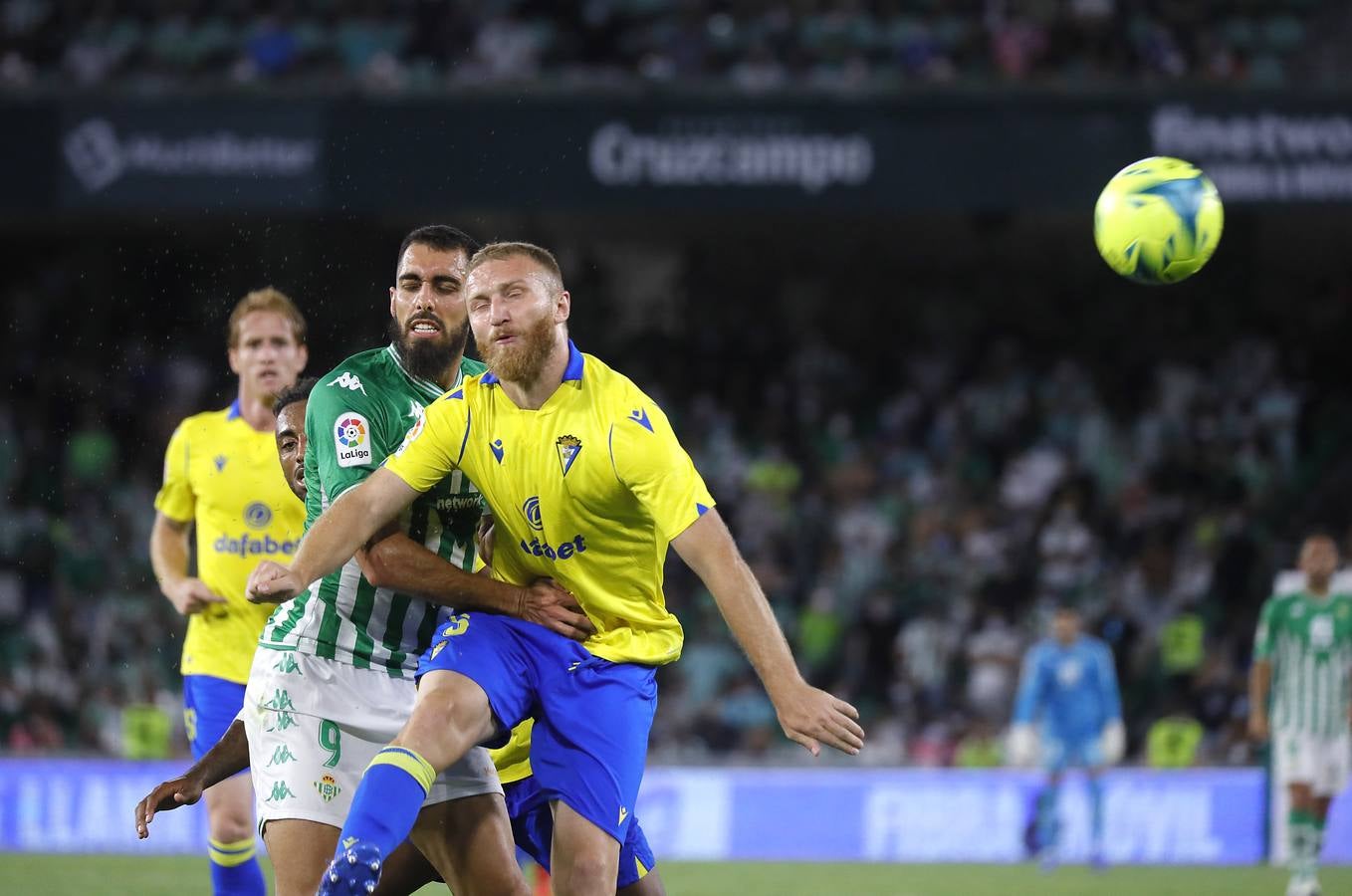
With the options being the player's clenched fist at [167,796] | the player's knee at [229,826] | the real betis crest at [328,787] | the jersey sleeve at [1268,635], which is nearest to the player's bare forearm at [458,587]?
the real betis crest at [328,787]

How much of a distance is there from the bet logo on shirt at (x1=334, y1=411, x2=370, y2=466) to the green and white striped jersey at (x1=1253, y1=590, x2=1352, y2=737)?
8.11 m

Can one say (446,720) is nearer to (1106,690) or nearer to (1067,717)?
(1067,717)

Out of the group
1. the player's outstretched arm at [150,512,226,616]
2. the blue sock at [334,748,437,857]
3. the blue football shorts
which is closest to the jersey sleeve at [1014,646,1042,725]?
the player's outstretched arm at [150,512,226,616]

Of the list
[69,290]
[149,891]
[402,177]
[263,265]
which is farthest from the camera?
[263,265]

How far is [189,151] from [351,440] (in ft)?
39.8

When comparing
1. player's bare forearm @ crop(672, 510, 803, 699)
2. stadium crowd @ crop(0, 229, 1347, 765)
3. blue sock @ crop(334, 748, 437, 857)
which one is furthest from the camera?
stadium crowd @ crop(0, 229, 1347, 765)

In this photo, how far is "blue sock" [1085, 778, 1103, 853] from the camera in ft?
44.4

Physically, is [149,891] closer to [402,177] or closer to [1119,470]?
[402,177]

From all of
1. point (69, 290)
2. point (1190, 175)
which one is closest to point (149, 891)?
point (1190, 175)

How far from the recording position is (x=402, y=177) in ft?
55.6

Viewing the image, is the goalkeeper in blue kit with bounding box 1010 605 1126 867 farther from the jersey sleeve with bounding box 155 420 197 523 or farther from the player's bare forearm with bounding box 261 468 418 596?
the player's bare forearm with bounding box 261 468 418 596

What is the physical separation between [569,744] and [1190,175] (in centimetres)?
353

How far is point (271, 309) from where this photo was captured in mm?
6945

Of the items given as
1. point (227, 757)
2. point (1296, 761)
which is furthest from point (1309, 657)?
point (227, 757)
